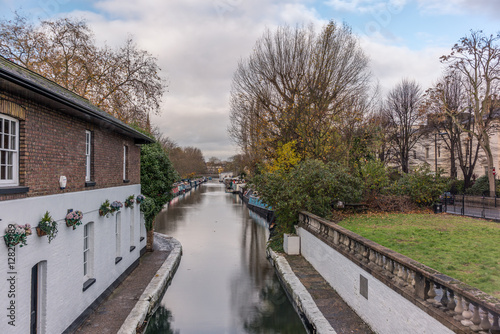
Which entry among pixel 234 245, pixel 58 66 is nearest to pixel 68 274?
pixel 234 245

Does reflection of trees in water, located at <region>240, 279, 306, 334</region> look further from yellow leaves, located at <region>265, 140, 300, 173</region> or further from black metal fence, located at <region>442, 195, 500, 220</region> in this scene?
black metal fence, located at <region>442, 195, 500, 220</region>

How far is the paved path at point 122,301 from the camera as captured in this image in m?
7.69

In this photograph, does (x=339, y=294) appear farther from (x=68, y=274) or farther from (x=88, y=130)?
(x=88, y=130)

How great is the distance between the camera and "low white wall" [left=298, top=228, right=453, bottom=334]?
213 inches

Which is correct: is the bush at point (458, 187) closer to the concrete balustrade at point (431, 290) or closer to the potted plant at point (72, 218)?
the concrete balustrade at point (431, 290)

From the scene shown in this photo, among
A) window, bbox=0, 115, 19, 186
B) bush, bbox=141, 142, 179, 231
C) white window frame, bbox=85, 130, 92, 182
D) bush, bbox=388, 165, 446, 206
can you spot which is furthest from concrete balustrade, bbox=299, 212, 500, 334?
bush, bbox=388, 165, 446, 206

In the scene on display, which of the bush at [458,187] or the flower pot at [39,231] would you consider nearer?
the flower pot at [39,231]

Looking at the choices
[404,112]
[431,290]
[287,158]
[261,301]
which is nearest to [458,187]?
[404,112]

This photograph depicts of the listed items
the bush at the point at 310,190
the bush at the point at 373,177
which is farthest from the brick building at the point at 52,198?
the bush at the point at 373,177

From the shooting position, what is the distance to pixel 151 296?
9.65 metres

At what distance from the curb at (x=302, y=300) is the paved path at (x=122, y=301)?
178 inches

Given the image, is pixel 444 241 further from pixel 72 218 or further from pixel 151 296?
pixel 72 218

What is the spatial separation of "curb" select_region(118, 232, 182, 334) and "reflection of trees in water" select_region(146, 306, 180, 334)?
0.77 ft

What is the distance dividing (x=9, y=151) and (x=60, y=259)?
8.61ft
